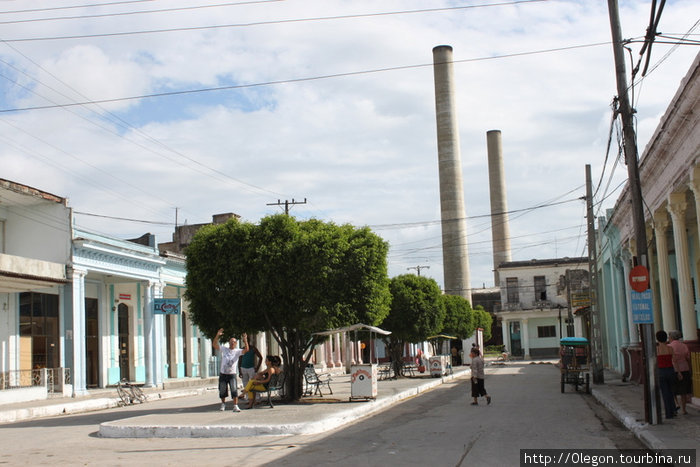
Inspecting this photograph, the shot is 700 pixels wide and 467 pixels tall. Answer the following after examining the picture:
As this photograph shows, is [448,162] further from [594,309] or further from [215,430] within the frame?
[215,430]

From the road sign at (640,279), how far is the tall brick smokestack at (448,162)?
47162 millimetres

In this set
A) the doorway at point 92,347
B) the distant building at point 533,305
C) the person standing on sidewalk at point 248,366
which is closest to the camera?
the person standing on sidewalk at point 248,366

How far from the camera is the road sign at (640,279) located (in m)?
13.1

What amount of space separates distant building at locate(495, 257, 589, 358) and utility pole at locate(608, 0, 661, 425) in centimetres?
6427

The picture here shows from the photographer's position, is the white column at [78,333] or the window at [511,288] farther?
the window at [511,288]

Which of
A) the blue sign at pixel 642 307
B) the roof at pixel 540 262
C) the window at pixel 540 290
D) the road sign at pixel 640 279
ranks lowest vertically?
the blue sign at pixel 642 307

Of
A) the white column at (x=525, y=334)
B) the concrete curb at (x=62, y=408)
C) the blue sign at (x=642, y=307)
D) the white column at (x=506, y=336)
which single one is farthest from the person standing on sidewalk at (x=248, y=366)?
the white column at (x=506, y=336)

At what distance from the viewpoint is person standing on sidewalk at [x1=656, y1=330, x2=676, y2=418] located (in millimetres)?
13508

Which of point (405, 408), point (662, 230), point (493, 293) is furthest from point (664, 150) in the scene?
point (493, 293)

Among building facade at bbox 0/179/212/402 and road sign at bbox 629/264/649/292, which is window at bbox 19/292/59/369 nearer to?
building facade at bbox 0/179/212/402

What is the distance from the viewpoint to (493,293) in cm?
9775

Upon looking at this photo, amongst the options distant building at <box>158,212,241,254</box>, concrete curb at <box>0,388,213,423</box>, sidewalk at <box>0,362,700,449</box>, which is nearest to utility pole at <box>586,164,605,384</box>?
sidewalk at <box>0,362,700,449</box>

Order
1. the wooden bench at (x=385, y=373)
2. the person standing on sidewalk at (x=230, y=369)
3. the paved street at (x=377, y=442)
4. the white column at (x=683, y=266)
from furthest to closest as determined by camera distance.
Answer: the wooden bench at (x=385, y=373) < the white column at (x=683, y=266) < the person standing on sidewalk at (x=230, y=369) < the paved street at (x=377, y=442)

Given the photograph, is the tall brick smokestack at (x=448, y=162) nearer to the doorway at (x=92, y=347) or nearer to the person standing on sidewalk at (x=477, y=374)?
the doorway at (x=92, y=347)
